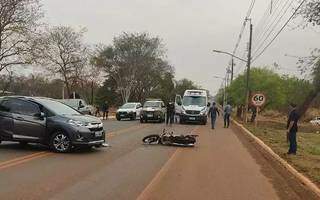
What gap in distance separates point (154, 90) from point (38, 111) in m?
86.3

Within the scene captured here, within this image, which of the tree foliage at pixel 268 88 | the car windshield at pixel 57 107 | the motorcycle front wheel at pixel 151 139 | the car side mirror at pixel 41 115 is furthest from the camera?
the tree foliage at pixel 268 88

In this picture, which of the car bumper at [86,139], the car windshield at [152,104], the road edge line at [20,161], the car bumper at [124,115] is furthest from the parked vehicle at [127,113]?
the road edge line at [20,161]

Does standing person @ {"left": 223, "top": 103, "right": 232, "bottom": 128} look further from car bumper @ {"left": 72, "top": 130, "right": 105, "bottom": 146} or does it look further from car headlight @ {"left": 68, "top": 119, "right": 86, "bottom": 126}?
car headlight @ {"left": 68, "top": 119, "right": 86, "bottom": 126}

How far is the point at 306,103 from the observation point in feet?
98.8

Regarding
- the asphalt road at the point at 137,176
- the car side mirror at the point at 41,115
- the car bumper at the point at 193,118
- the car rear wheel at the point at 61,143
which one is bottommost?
the asphalt road at the point at 137,176

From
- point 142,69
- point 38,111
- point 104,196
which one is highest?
point 142,69

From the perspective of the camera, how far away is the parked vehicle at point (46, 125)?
52.5 feet

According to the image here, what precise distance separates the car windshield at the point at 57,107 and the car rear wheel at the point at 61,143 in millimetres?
737

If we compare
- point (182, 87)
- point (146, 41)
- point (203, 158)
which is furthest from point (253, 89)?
point (182, 87)

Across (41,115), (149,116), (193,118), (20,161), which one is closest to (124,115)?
(149,116)

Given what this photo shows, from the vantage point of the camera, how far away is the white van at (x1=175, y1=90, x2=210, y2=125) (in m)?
43.4

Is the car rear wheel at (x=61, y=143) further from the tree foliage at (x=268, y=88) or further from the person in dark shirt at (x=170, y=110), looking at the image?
the tree foliage at (x=268, y=88)

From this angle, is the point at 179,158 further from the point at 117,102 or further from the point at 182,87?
the point at 182,87

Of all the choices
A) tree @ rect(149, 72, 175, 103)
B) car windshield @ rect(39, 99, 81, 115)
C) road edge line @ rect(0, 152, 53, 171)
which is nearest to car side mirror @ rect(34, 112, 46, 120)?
car windshield @ rect(39, 99, 81, 115)
